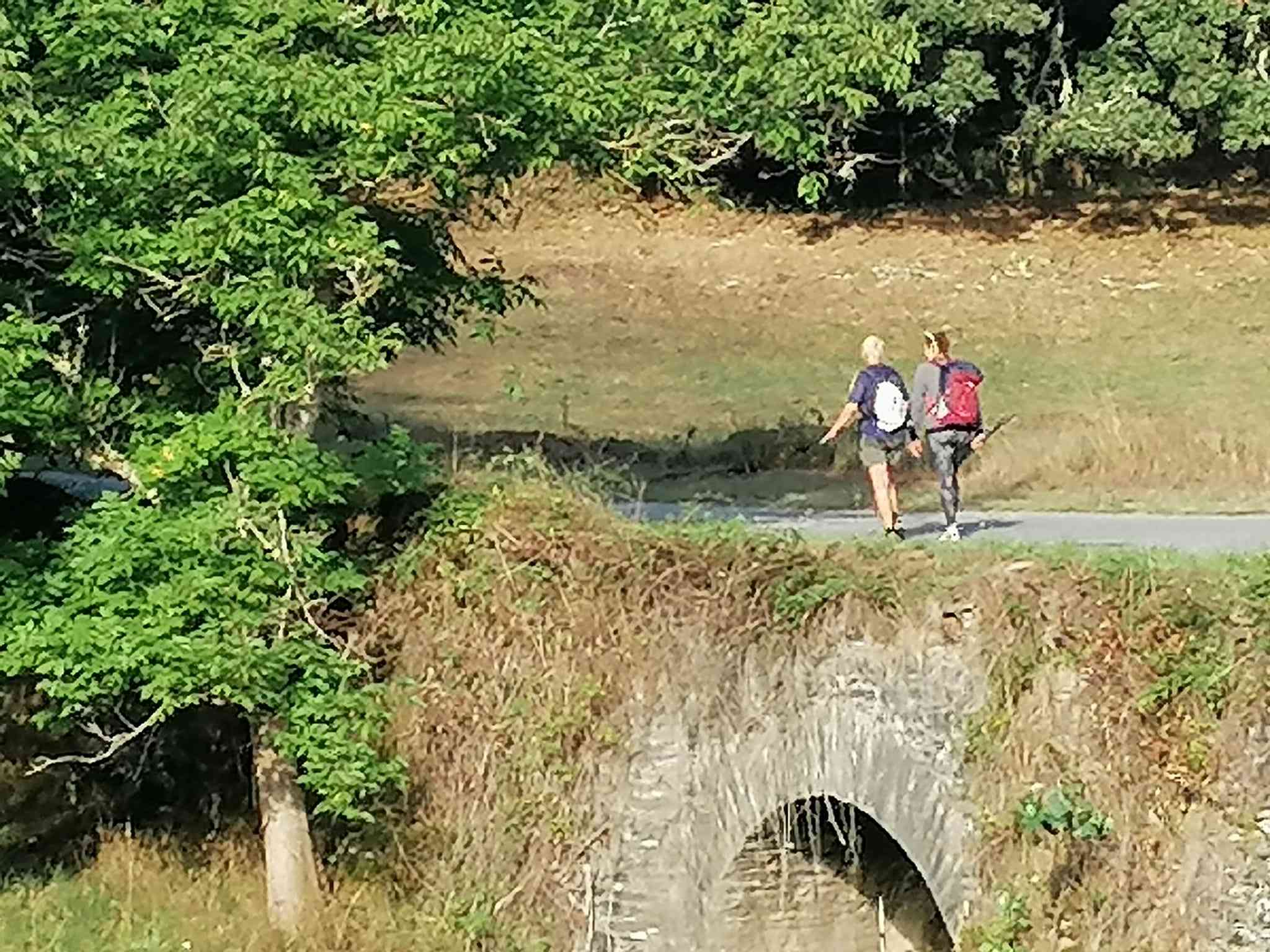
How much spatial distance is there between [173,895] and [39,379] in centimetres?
341

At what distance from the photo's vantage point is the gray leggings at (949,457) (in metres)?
13.8

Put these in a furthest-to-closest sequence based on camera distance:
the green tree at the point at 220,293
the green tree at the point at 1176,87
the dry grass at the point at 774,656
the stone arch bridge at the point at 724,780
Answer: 1. the green tree at the point at 1176,87
2. the stone arch bridge at the point at 724,780
3. the green tree at the point at 220,293
4. the dry grass at the point at 774,656

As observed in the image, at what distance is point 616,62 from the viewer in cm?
1303

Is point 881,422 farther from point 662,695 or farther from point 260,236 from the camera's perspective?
point 260,236

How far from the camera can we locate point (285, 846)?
43.9 feet

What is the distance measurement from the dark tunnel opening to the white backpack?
2328 millimetres

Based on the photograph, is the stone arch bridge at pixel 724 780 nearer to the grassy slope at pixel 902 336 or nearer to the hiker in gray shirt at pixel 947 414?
the hiker in gray shirt at pixel 947 414

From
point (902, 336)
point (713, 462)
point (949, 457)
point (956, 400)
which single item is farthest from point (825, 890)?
point (902, 336)

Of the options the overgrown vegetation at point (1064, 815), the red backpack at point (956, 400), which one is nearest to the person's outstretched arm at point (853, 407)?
the red backpack at point (956, 400)

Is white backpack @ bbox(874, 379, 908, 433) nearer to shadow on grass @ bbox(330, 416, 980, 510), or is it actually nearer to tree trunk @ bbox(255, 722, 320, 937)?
shadow on grass @ bbox(330, 416, 980, 510)

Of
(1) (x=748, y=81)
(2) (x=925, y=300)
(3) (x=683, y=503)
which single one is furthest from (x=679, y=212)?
(1) (x=748, y=81)

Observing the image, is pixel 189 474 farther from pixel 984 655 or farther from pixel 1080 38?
pixel 1080 38

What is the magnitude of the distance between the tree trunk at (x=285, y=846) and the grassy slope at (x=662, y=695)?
0.53 feet

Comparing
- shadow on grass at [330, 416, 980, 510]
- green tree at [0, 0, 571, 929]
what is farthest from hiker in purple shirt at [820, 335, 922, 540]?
green tree at [0, 0, 571, 929]
